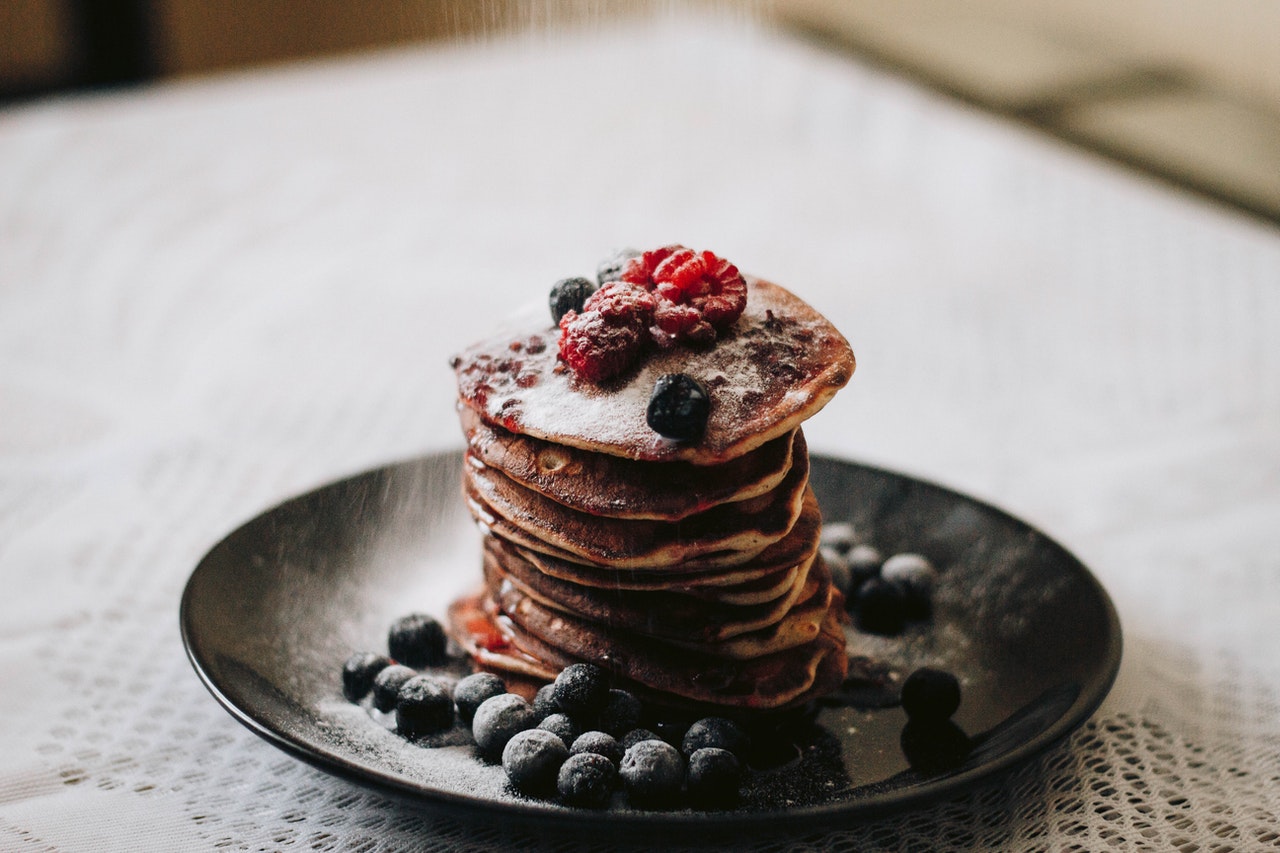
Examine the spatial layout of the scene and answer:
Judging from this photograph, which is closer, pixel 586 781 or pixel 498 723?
pixel 586 781

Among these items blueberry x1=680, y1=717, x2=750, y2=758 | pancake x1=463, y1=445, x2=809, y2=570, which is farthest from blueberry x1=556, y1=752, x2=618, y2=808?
pancake x1=463, y1=445, x2=809, y2=570

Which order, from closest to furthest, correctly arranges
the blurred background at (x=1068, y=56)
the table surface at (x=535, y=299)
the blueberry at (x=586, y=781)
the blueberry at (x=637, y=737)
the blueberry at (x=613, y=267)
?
the blueberry at (x=586, y=781) < the blueberry at (x=637, y=737) < the table surface at (x=535, y=299) < the blueberry at (x=613, y=267) < the blurred background at (x=1068, y=56)

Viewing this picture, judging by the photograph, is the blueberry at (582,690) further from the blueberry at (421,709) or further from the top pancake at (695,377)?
the top pancake at (695,377)

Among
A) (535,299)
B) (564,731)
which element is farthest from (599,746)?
(535,299)

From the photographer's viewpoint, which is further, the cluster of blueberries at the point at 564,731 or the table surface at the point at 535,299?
the table surface at the point at 535,299

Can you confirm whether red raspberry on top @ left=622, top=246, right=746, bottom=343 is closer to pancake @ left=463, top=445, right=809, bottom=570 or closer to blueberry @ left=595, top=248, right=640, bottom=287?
blueberry @ left=595, top=248, right=640, bottom=287

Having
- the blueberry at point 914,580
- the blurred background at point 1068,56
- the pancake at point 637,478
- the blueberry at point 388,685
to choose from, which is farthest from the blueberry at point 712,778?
the blurred background at point 1068,56

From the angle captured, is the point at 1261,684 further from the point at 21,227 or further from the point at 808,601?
the point at 21,227

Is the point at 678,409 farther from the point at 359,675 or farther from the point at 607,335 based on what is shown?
the point at 359,675
